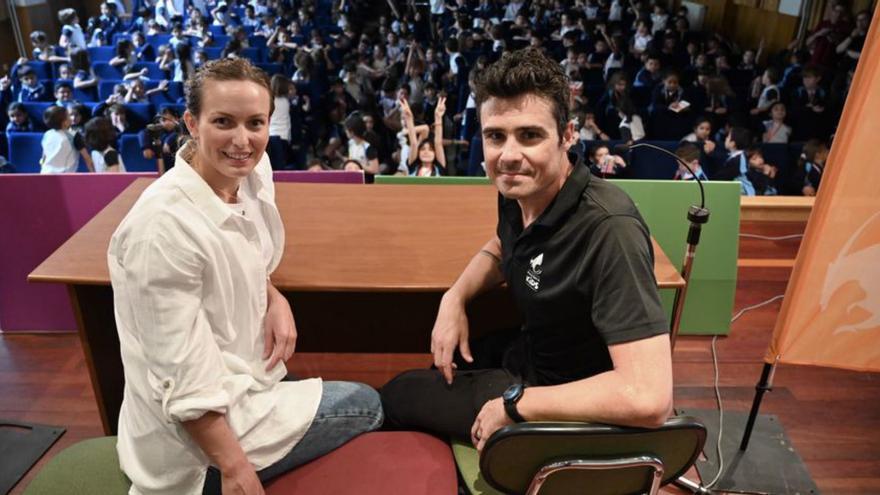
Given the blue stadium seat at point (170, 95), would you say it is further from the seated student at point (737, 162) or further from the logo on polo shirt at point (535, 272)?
the logo on polo shirt at point (535, 272)

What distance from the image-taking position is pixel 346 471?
A: 4.75 feet

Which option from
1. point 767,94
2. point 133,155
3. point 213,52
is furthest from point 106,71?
point 767,94

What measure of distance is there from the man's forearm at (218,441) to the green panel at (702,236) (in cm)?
172

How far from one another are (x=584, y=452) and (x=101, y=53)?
864 centimetres

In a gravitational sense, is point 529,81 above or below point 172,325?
above

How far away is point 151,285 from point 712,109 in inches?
208

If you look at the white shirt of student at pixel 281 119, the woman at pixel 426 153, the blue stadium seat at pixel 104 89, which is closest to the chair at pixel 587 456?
the woman at pixel 426 153

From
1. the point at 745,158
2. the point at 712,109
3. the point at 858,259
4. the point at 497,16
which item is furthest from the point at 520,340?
the point at 497,16

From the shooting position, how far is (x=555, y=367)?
1471 mm

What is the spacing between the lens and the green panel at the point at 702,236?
2.59 metres

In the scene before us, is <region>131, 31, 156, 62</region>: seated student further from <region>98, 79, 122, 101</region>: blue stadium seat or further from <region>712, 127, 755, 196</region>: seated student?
<region>712, 127, 755, 196</region>: seated student

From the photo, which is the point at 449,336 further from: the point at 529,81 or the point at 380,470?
the point at 529,81

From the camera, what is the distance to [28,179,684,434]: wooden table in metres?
1.75

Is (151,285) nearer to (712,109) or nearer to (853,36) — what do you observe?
(712,109)
